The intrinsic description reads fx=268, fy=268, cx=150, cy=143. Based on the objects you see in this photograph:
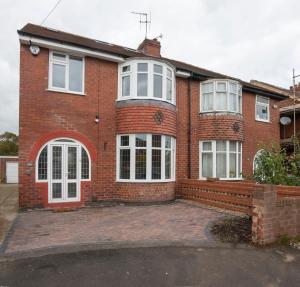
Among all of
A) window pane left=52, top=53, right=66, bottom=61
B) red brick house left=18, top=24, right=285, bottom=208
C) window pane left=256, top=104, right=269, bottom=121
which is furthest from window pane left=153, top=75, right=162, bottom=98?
window pane left=256, top=104, right=269, bottom=121

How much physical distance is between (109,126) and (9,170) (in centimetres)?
1778

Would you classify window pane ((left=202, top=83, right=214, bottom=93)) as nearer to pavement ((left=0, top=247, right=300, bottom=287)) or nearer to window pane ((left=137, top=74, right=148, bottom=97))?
window pane ((left=137, top=74, right=148, bottom=97))

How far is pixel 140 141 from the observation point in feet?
34.3

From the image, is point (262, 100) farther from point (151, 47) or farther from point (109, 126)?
point (109, 126)

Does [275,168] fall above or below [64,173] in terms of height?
Result: above

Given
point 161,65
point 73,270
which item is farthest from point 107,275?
point 161,65

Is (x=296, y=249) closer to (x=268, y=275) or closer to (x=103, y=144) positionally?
(x=268, y=275)

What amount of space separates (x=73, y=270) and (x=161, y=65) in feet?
28.3

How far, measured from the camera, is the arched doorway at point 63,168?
9367 mm

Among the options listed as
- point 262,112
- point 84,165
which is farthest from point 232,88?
point 84,165

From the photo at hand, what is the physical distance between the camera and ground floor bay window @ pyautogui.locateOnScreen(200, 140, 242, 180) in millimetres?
12633

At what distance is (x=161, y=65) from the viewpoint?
10945mm

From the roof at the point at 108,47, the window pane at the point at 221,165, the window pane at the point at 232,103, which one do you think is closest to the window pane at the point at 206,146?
the window pane at the point at 221,165

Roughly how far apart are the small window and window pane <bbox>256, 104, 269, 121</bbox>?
9.99 metres
